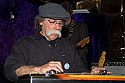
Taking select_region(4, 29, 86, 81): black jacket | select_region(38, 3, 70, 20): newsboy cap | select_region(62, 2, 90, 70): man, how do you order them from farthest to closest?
1. select_region(62, 2, 90, 70): man
2. select_region(38, 3, 70, 20): newsboy cap
3. select_region(4, 29, 86, 81): black jacket

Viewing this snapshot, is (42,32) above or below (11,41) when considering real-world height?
above

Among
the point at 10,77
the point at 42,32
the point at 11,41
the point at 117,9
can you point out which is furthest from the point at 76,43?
the point at 117,9

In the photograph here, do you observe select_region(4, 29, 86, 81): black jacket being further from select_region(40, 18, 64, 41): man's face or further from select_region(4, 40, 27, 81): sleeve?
select_region(40, 18, 64, 41): man's face

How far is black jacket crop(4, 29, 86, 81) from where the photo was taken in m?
2.10

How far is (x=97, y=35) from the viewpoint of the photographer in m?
5.04

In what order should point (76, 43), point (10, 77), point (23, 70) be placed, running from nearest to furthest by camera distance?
point (23, 70)
point (10, 77)
point (76, 43)

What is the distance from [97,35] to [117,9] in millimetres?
1472

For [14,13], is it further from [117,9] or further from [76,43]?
[117,9]

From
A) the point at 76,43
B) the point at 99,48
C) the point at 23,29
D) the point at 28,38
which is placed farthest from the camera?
the point at 99,48

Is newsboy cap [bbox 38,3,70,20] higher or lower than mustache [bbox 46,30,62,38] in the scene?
higher

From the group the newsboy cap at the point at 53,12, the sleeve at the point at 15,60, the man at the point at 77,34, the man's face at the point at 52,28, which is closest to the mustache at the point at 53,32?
the man's face at the point at 52,28

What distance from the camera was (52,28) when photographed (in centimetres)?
236

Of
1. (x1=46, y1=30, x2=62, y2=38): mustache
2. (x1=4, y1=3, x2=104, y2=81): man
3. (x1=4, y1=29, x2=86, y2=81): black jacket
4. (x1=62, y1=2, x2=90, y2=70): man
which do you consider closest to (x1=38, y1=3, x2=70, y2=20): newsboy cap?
(x1=4, y1=3, x2=104, y2=81): man

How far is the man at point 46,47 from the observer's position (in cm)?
218
